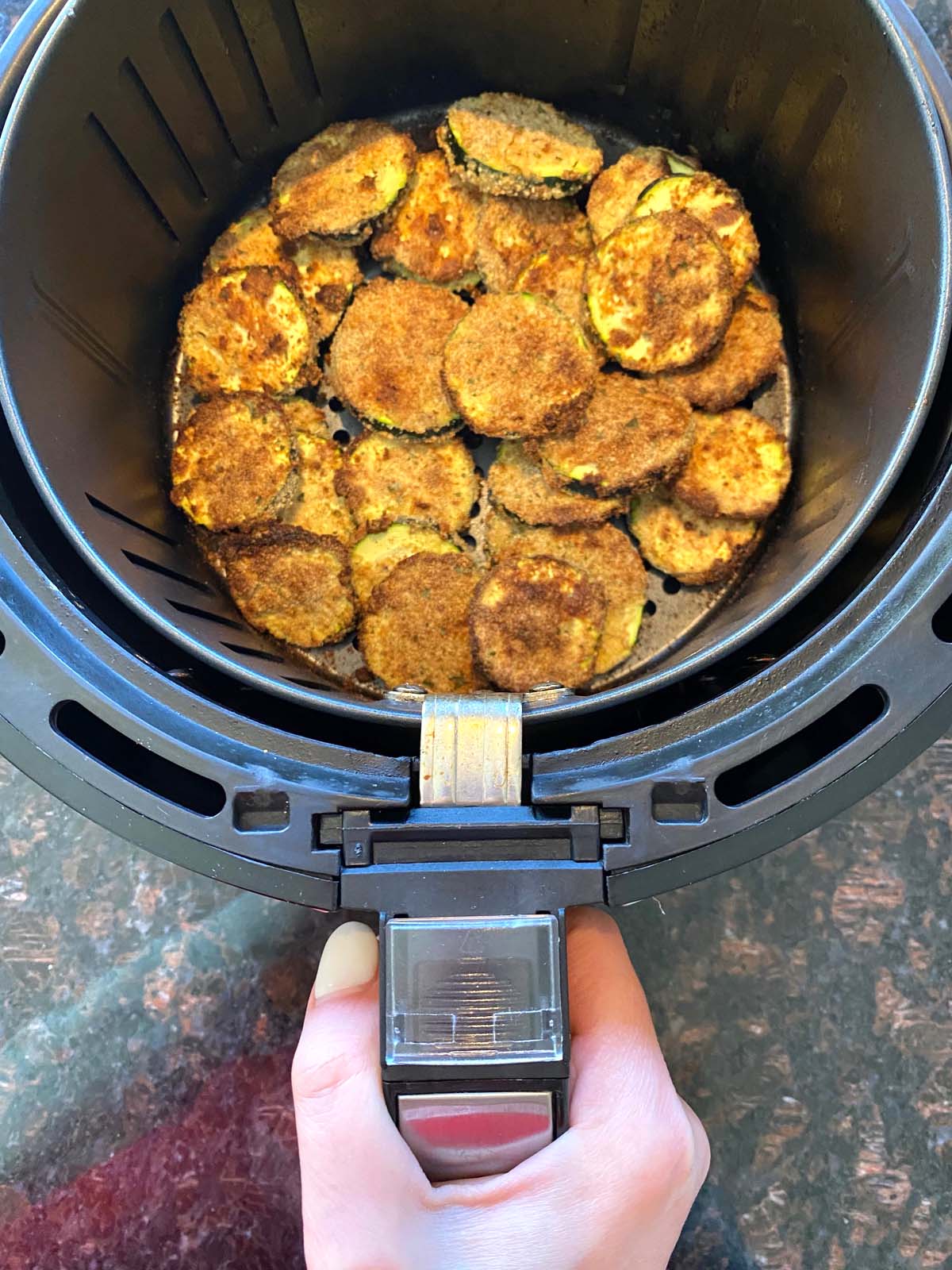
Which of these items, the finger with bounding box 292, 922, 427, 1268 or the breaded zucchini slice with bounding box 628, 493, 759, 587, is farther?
the breaded zucchini slice with bounding box 628, 493, 759, 587

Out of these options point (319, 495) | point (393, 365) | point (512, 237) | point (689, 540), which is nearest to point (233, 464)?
point (319, 495)

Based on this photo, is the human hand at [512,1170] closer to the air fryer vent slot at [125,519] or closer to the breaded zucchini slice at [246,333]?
the air fryer vent slot at [125,519]

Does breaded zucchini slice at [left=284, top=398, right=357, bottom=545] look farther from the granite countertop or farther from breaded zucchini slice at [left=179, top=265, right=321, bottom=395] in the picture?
the granite countertop

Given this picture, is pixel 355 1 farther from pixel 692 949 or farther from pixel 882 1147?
pixel 882 1147

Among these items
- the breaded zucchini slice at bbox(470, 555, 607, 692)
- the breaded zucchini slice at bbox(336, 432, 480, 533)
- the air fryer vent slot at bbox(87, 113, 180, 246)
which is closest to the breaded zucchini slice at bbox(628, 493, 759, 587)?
the breaded zucchini slice at bbox(470, 555, 607, 692)

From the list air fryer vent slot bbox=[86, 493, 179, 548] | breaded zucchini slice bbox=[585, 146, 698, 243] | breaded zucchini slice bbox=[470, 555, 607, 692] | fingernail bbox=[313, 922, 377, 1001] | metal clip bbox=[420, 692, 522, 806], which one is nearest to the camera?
metal clip bbox=[420, 692, 522, 806]

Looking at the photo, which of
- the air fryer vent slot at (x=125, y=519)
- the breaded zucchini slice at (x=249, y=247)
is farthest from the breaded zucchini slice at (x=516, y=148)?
the air fryer vent slot at (x=125, y=519)

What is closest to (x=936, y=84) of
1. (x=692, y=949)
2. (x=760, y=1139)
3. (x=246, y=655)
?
(x=246, y=655)
